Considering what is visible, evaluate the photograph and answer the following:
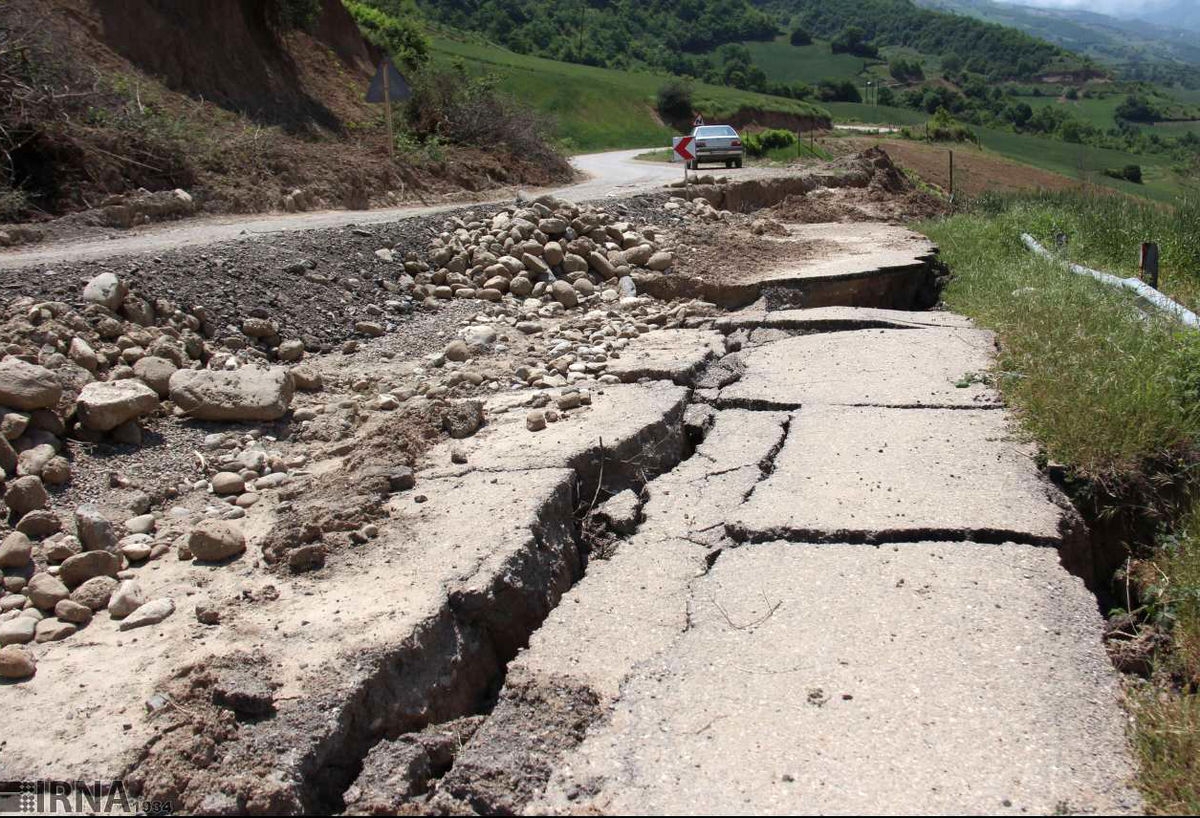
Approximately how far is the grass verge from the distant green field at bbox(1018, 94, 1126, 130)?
3510 inches

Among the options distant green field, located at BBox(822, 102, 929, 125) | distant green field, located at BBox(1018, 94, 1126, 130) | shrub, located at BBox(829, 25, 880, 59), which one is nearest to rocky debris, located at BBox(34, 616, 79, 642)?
distant green field, located at BBox(822, 102, 929, 125)

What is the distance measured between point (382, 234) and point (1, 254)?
9.93 ft

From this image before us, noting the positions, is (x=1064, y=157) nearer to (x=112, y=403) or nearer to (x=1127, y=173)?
(x=1127, y=173)

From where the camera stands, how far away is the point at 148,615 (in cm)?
337

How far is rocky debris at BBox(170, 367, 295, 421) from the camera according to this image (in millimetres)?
5082

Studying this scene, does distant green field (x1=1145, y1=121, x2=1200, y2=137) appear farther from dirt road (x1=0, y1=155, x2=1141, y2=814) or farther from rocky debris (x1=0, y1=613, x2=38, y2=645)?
rocky debris (x1=0, y1=613, x2=38, y2=645)

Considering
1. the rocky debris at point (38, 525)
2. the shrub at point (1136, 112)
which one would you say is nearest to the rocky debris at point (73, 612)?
the rocky debris at point (38, 525)

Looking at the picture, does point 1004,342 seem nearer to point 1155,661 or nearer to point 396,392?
point 1155,661

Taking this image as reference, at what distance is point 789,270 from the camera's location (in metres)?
8.84

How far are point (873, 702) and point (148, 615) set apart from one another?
250 centimetres

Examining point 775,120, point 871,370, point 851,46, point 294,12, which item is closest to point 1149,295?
point 871,370

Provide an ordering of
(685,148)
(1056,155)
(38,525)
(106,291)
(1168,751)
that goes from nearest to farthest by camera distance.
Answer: (1168,751)
(38,525)
(106,291)
(685,148)
(1056,155)

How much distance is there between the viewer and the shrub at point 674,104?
4806 cm

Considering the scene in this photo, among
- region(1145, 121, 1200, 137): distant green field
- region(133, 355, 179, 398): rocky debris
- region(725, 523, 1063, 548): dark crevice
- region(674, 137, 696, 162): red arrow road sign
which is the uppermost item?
region(674, 137, 696, 162): red arrow road sign
